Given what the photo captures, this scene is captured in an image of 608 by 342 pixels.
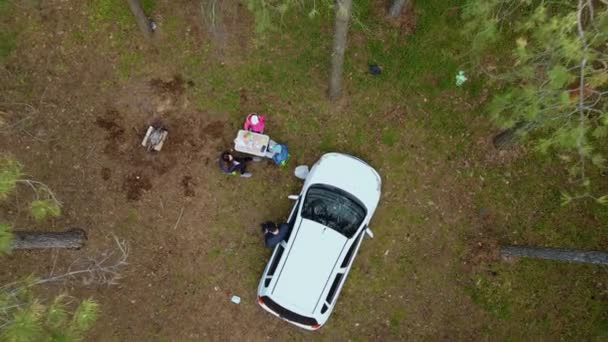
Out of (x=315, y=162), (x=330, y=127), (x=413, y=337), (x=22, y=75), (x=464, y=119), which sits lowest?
(x=413, y=337)

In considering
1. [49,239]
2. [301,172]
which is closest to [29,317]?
[49,239]

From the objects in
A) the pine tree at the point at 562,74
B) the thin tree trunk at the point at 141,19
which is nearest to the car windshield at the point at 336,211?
the pine tree at the point at 562,74

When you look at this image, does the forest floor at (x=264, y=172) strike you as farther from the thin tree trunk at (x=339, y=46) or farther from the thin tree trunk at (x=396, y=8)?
the thin tree trunk at (x=339, y=46)

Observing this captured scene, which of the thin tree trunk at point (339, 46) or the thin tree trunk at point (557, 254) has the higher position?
the thin tree trunk at point (339, 46)

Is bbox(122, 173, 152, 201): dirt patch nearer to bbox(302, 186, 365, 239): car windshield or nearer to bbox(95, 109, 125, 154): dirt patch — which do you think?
bbox(95, 109, 125, 154): dirt patch

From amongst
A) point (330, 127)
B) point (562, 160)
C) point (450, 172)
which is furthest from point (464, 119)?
point (330, 127)

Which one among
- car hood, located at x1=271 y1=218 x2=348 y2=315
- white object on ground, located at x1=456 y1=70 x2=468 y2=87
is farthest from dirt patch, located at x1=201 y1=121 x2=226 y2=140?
white object on ground, located at x1=456 y1=70 x2=468 y2=87

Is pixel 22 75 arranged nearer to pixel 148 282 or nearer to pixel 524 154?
pixel 148 282
